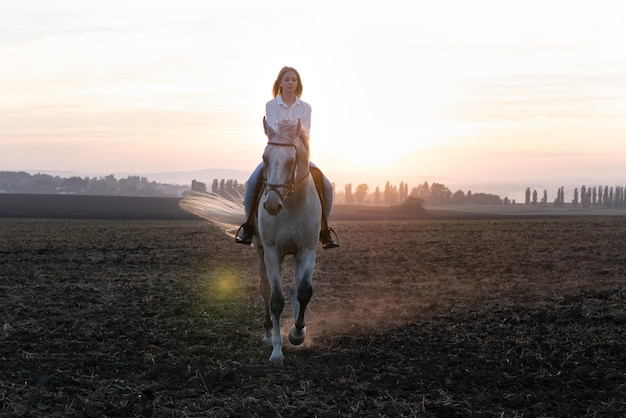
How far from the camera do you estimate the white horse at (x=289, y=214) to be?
717 cm

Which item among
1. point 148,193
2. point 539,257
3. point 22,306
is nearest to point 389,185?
point 148,193

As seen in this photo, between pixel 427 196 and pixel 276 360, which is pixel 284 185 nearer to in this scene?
pixel 276 360

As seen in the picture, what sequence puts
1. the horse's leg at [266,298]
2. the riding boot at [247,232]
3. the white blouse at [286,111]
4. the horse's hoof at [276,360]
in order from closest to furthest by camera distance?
the horse's hoof at [276,360] < the white blouse at [286,111] < the riding boot at [247,232] < the horse's leg at [266,298]

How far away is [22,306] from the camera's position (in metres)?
11.1

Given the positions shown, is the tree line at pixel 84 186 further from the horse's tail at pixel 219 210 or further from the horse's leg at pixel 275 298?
the horse's leg at pixel 275 298

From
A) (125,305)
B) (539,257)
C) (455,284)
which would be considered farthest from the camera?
(539,257)

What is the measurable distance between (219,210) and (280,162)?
3.90 m

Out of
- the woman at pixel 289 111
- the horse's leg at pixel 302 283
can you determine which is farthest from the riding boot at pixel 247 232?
the horse's leg at pixel 302 283

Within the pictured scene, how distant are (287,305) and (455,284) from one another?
13.6 ft

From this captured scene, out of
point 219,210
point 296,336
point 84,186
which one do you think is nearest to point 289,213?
point 296,336

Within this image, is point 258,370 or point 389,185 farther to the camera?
point 389,185

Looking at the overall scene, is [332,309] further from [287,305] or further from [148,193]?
[148,193]

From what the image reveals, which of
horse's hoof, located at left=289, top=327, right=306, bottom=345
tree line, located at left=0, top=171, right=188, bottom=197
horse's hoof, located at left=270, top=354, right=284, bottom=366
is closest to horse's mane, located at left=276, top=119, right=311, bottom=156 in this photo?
horse's hoof, located at left=289, top=327, right=306, bottom=345

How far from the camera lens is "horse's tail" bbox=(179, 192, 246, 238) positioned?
1062 centimetres
